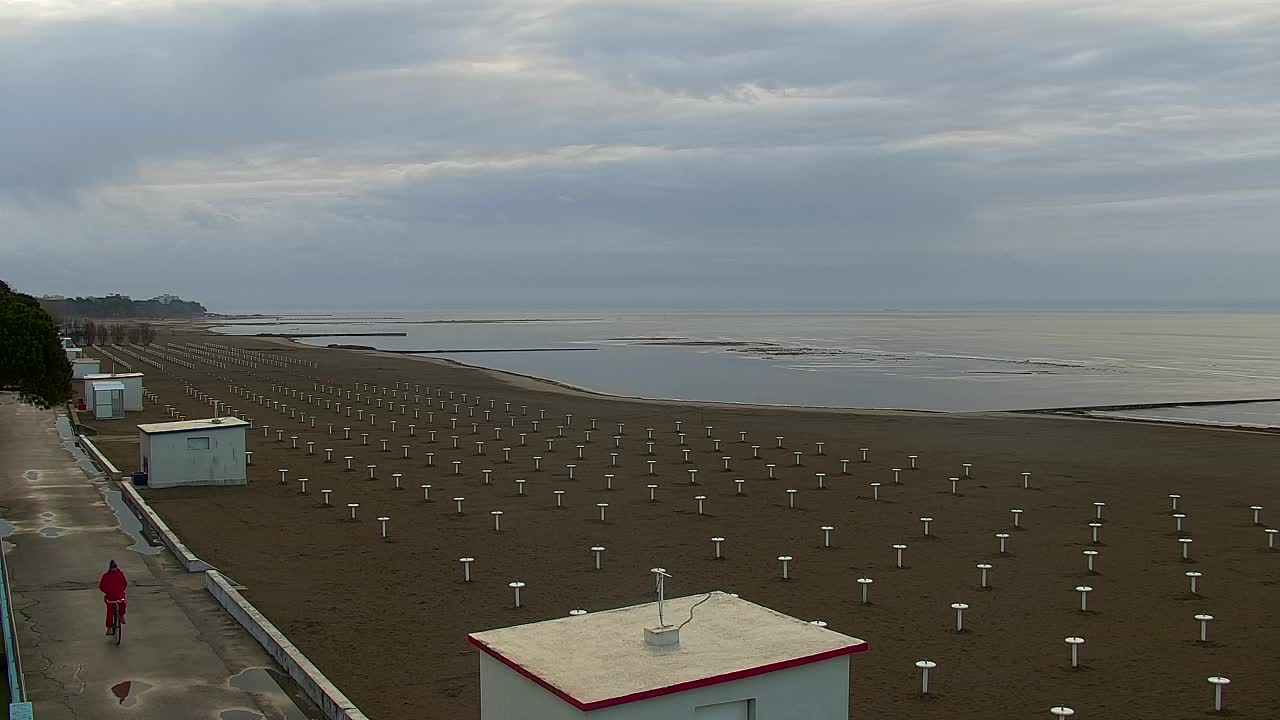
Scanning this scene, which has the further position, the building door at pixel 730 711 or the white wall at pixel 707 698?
the building door at pixel 730 711

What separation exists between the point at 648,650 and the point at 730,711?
86cm

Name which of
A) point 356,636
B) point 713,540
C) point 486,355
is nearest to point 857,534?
point 713,540

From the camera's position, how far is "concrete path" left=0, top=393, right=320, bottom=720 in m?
11.5

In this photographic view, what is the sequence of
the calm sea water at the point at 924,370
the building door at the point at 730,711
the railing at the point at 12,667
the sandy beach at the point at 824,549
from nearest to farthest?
the building door at the point at 730,711
the railing at the point at 12,667
the sandy beach at the point at 824,549
the calm sea water at the point at 924,370

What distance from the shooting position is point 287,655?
1254 cm

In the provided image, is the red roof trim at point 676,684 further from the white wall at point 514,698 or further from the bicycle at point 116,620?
the bicycle at point 116,620

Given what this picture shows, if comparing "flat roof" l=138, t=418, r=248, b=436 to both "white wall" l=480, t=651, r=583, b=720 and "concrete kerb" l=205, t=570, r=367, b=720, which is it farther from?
"white wall" l=480, t=651, r=583, b=720

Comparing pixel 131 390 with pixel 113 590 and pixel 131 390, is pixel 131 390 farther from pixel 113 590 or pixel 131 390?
pixel 113 590

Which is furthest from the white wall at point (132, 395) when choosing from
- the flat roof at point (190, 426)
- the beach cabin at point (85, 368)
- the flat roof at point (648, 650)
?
the flat roof at point (648, 650)

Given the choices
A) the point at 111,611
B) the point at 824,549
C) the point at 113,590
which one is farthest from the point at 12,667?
the point at 824,549

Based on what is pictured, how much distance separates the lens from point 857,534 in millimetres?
21422

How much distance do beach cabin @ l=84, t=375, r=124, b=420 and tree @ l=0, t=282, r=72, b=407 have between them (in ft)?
47.5

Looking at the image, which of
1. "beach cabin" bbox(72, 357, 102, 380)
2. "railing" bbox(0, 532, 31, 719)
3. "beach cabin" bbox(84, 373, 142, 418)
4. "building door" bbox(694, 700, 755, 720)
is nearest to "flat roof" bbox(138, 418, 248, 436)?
"railing" bbox(0, 532, 31, 719)

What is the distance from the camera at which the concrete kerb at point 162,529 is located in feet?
56.4
